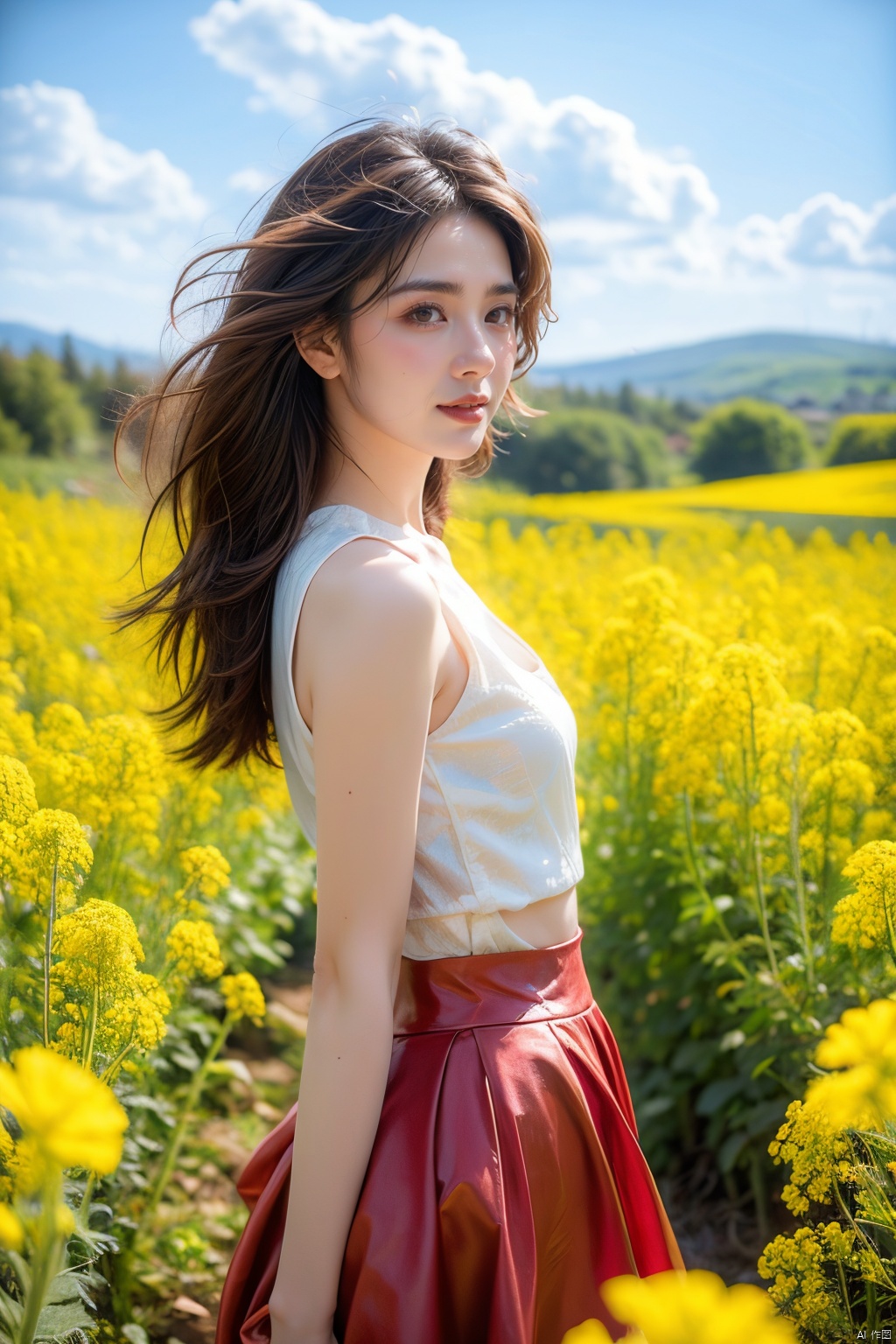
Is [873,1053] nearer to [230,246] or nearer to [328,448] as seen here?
[328,448]

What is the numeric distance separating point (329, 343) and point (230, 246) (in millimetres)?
177

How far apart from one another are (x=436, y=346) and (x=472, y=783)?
1.78ft

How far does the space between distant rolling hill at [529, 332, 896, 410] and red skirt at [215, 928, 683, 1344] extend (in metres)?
3.61

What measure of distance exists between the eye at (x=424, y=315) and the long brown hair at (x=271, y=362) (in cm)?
5

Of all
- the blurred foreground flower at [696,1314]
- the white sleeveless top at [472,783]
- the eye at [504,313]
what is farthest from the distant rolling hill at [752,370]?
the blurred foreground flower at [696,1314]

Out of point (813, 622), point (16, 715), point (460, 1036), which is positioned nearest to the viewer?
point (460, 1036)

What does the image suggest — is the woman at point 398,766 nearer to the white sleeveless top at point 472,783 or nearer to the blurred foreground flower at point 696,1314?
the white sleeveless top at point 472,783

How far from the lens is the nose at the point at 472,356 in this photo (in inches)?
48.9

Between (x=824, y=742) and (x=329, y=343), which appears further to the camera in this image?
(x=824, y=742)

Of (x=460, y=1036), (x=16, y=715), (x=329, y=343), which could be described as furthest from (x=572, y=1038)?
(x=16, y=715)

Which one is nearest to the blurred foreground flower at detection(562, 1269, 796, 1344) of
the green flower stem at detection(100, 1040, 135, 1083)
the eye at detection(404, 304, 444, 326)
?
the green flower stem at detection(100, 1040, 135, 1083)

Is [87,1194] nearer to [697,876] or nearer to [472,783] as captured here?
[472,783]

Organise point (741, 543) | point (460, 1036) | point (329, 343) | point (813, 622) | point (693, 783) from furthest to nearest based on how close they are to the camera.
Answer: point (741, 543) < point (813, 622) < point (693, 783) < point (329, 343) < point (460, 1036)

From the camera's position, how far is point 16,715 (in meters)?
2.21
